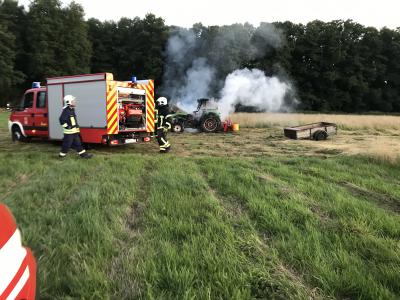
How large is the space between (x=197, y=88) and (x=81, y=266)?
24.9 metres

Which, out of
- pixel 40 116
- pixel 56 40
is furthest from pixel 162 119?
pixel 56 40

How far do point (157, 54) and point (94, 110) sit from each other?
161ft

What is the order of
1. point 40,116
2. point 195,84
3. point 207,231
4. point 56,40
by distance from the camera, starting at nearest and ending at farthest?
1. point 207,231
2. point 40,116
3. point 195,84
4. point 56,40

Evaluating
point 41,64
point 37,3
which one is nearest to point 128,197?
point 41,64

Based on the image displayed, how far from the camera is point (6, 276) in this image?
70.2 inches

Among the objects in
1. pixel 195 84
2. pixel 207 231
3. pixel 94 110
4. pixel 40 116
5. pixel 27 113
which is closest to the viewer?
pixel 207 231

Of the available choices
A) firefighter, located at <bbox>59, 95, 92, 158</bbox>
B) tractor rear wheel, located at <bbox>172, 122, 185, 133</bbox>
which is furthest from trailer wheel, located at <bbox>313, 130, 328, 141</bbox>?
firefighter, located at <bbox>59, 95, 92, 158</bbox>

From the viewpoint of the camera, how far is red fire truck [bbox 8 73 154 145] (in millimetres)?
11320

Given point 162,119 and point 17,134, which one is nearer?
point 162,119

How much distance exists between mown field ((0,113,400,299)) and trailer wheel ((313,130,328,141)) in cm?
843

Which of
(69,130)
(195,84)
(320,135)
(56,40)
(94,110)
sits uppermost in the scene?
(56,40)

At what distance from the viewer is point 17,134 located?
1384 centimetres

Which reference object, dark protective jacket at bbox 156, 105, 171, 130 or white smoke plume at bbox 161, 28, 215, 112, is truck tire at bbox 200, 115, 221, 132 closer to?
white smoke plume at bbox 161, 28, 215, 112

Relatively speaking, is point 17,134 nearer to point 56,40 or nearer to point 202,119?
point 202,119
